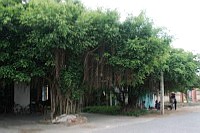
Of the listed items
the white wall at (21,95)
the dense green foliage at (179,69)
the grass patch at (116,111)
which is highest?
the dense green foliage at (179,69)

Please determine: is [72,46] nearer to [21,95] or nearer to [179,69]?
[21,95]

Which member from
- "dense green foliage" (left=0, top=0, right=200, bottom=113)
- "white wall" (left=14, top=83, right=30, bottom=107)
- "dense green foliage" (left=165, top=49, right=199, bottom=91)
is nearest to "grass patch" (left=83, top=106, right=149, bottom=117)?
"dense green foliage" (left=165, top=49, right=199, bottom=91)

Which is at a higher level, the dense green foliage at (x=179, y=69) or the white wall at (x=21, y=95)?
the dense green foliage at (x=179, y=69)

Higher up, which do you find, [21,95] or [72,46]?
[72,46]

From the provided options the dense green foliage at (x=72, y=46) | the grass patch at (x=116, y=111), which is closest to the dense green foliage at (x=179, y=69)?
the grass patch at (x=116, y=111)

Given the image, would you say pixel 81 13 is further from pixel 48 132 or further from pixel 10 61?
pixel 48 132

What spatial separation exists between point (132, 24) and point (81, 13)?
2.96 meters

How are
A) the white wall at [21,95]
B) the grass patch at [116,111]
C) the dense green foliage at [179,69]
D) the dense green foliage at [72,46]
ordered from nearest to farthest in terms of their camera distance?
the dense green foliage at [72,46] < the grass patch at [116,111] < the dense green foliage at [179,69] < the white wall at [21,95]

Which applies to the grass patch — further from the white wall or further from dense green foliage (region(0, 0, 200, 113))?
dense green foliage (region(0, 0, 200, 113))

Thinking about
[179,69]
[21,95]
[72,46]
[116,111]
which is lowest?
[116,111]

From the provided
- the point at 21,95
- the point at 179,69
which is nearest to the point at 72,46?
the point at 21,95

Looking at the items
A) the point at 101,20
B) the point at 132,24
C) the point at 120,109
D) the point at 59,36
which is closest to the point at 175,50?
the point at 120,109

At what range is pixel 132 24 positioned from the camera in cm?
1811

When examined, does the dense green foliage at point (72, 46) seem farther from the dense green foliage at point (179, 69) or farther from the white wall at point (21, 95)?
the white wall at point (21, 95)
